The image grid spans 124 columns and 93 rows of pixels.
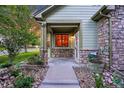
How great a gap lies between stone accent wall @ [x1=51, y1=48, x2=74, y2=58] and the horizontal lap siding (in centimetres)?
395

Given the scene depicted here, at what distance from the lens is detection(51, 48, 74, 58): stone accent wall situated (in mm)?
13457

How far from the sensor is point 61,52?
13562 millimetres

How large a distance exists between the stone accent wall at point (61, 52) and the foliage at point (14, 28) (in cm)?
219

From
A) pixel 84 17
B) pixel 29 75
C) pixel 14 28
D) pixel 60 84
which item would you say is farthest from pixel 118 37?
pixel 14 28

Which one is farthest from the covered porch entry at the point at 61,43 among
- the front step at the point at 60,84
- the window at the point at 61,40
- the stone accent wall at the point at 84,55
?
the front step at the point at 60,84

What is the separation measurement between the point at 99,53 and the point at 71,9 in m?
2.54

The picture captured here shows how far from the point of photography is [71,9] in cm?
972

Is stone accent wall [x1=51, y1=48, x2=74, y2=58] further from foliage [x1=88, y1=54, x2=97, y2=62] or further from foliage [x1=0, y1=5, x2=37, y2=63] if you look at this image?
foliage [x1=88, y1=54, x2=97, y2=62]

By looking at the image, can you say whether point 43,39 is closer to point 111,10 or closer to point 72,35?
point 111,10

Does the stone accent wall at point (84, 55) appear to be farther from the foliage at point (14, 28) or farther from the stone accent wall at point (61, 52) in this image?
the stone accent wall at point (61, 52)

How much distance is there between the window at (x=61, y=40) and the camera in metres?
14.0

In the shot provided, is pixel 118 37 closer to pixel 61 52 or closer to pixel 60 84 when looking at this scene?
pixel 60 84

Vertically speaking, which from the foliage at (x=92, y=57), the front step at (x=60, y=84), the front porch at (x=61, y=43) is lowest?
the front step at (x=60, y=84)
